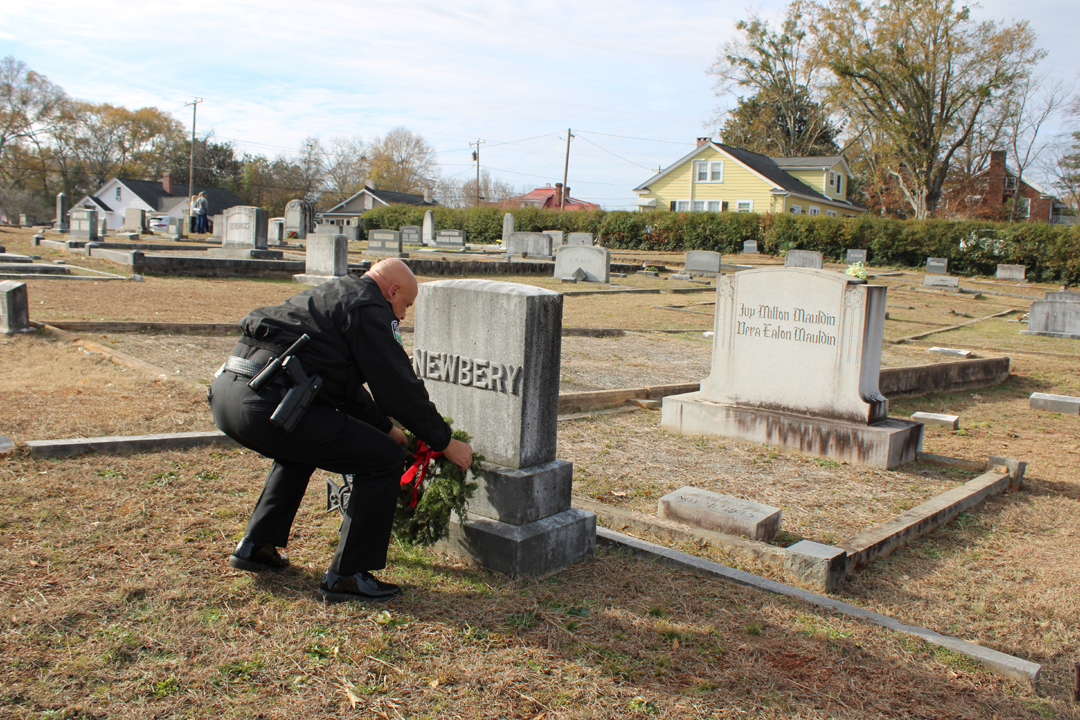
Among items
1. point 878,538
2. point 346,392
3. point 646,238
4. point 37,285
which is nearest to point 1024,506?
point 878,538

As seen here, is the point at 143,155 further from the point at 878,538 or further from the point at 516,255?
the point at 878,538

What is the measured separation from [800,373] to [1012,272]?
29719 mm

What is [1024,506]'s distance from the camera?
5.50 m

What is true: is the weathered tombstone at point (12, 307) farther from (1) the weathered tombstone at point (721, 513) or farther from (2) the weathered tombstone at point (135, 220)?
(2) the weathered tombstone at point (135, 220)

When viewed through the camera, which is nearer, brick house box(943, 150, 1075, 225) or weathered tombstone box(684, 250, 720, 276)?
weathered tombstone box(684, 250, 720, 276)

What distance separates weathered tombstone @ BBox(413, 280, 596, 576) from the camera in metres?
Result: 3.69

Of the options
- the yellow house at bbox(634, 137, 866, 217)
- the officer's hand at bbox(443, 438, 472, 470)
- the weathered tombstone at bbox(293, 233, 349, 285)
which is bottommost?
the officer's hand at bbox(443, 438, 472, 470)

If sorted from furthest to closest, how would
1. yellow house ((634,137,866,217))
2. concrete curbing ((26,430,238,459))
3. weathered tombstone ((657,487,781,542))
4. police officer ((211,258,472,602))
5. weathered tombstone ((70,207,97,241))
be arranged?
yellow house ((634,137,866,217)), weathered tombstone ((70,207,97,241)), concrete curbing ((26,430,238,459)), weathered tombstone ((657,487,781,542)), police officer ((211,258,472,602))

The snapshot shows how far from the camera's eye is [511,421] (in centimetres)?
379

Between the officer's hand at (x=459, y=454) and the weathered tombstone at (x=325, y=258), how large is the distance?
1358 cm

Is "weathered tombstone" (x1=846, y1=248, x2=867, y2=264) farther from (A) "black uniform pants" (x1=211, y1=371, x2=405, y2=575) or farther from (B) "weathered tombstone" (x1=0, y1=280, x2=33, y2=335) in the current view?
(A) "black uniform pants" (x1=211, y1=371, x2=405, y2=575)

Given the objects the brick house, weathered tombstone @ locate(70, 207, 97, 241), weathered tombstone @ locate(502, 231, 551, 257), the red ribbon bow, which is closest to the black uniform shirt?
the red ribbon bow

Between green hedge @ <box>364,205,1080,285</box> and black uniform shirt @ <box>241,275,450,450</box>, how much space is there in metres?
34.9

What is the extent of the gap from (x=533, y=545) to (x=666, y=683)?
101 centimetres
